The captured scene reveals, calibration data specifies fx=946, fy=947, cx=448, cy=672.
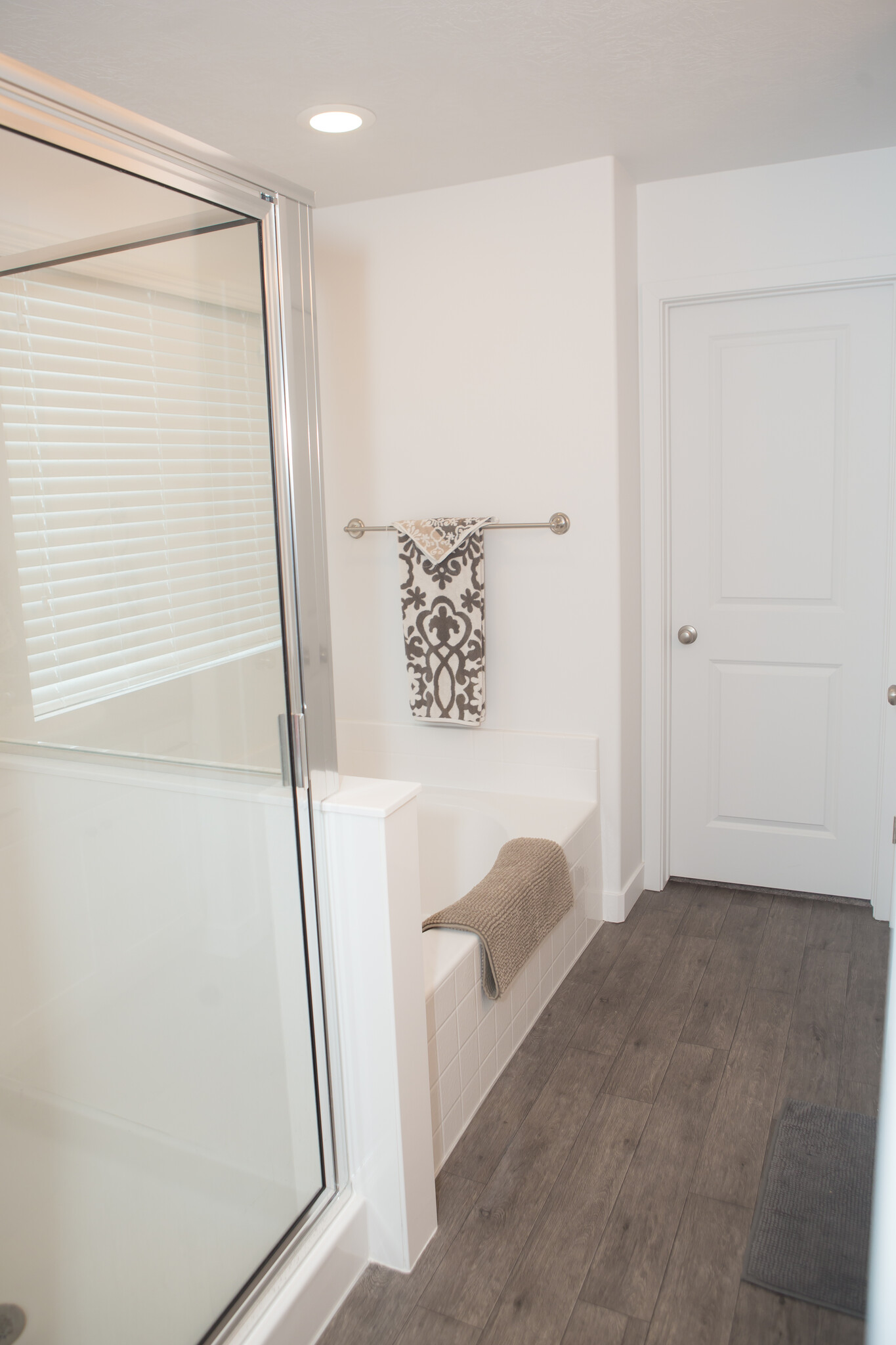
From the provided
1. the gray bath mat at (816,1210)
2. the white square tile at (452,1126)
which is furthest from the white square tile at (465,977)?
the gray bath mat at (816,1210)

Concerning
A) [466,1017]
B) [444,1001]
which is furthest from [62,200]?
[466,1017]

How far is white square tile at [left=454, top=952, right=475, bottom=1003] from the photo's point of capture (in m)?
1.97

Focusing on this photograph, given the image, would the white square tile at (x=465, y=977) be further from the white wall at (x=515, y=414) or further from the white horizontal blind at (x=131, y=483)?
the white wall at (x=515, y=414)

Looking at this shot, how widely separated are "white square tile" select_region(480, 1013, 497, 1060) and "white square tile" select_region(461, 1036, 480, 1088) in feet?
0.07

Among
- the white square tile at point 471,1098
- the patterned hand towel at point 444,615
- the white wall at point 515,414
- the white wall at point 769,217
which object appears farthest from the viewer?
the patterned hand towel at point 444,615

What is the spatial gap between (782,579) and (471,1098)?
1.79 m

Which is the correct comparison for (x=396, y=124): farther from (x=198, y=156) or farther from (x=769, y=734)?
(x=769, y=734)

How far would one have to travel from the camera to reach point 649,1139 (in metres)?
1.98

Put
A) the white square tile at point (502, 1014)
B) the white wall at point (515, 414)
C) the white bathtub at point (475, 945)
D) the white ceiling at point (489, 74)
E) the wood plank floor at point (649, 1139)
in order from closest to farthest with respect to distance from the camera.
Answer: the wood plank floor at point (649, 1139) < the white ceiling at point (489, 74) < the white bathtub at point (475, 945) < the white square tile at point (502, 1014) < the white wall at point (515, 414)

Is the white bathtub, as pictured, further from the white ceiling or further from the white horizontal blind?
the white ceiling

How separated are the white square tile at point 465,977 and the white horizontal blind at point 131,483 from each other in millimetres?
898

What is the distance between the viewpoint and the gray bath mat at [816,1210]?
5.28ft

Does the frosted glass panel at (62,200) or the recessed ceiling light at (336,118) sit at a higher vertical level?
the recessed ceiling light at (336,118)

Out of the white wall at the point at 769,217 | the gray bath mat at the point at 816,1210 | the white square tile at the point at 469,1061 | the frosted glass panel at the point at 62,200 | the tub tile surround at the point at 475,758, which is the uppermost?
the white wall at the point at 769,217
